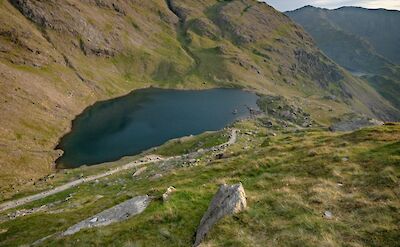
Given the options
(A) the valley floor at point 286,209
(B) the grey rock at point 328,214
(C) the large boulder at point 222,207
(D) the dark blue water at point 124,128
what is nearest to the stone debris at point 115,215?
(A) the valley floor at point 286,209

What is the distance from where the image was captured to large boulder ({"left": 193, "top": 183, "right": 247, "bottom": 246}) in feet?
78.3

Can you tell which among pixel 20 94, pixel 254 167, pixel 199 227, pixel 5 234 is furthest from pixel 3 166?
pixel 199 227

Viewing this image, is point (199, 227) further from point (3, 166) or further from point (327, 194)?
point (3, 166)

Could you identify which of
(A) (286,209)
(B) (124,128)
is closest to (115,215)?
(A) (286,209)

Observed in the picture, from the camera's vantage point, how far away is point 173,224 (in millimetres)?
25594

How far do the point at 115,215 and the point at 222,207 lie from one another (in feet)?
30.0

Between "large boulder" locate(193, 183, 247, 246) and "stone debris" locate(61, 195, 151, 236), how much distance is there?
611 centimetres

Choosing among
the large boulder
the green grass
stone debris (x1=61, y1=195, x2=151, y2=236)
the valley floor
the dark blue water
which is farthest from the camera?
the dark blue water

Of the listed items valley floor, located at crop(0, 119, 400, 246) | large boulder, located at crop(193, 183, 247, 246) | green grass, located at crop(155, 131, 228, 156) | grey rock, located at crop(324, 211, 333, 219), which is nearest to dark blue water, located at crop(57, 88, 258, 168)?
green grass, located at crop(155, 131, 228, 156)

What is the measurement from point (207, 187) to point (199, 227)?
7504mm

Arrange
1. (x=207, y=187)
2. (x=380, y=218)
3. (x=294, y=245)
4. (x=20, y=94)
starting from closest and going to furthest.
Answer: (x=294, y=245)
(x=380, y=218)
(x=207, y=187)
(x=20, y=94)

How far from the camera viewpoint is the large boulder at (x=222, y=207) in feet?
78.3

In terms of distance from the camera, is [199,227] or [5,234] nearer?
[199,227]

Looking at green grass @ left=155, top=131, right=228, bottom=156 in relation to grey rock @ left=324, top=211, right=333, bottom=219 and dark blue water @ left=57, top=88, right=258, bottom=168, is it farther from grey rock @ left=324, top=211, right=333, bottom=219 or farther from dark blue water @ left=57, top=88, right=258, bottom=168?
grey rock @ left=324, top=211, right=333, bottom=219
